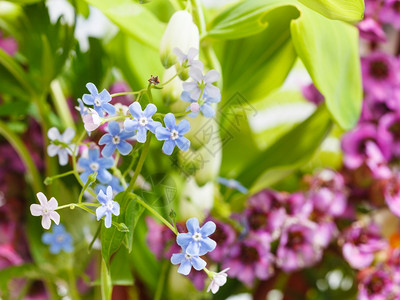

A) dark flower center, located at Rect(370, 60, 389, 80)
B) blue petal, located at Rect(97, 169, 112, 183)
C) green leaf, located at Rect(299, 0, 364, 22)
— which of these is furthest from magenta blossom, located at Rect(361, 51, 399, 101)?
blue petal, located at Rect(97, 169, 112, 183)

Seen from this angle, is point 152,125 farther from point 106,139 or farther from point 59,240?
point 59,240

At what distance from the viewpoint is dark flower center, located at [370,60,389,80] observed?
585mm

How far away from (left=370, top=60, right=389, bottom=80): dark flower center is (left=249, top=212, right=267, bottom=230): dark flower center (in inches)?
7.4

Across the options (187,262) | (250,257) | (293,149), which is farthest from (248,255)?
(187,262)

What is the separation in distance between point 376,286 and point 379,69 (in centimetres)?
21

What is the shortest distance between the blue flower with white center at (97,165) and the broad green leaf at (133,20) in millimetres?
109

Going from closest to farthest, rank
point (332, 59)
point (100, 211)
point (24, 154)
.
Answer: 1. point (100, 211)
2. point (332, 59)
3. point (24, 154)

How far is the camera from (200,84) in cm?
32

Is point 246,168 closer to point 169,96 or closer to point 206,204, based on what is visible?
point 206,204

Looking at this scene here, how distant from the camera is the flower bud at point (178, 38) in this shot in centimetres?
34

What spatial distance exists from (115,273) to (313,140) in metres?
0.22

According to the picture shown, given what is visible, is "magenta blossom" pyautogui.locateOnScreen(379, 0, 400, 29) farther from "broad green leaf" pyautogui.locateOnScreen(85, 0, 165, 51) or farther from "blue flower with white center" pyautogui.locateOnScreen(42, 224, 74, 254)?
"blue flower with white center" pyautogui.locateOnScreen(42, 224, 74, 254)

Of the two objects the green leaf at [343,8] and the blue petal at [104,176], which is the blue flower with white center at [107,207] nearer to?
the blue petal at [104,176]

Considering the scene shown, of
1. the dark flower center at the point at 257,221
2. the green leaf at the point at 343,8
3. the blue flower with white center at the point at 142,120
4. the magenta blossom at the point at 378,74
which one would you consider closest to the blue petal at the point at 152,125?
the blue flower with white center at the point at 142,120
